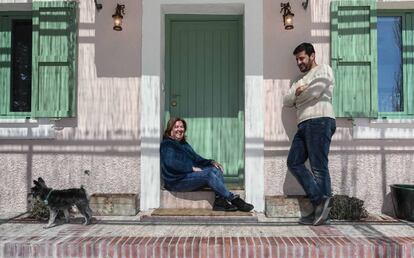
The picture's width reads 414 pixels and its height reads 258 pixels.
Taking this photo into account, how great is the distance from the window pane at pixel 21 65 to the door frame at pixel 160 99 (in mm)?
1504

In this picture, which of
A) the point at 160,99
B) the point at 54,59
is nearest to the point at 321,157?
the point at 160,99

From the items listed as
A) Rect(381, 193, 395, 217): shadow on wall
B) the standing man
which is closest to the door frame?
the standing man

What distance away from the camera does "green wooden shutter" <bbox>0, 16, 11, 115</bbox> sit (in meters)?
5.07

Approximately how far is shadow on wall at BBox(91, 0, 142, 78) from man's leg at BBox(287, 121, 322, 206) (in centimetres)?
200

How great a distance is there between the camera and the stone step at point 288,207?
4.42 m

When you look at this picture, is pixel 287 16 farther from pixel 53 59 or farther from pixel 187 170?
pixel 53 59

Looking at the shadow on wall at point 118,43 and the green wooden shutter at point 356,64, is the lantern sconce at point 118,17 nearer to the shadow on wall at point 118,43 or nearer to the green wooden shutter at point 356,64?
the shadow on wall at point 118,43

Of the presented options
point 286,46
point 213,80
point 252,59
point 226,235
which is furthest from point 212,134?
point 226,235

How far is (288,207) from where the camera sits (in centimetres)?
443

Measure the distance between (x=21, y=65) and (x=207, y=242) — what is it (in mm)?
3371

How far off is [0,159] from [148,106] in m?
1.88

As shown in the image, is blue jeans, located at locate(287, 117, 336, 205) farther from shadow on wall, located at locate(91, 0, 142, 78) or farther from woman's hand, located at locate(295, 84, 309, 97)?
shadow on wall, located at locate(91, 0, 142, 78)

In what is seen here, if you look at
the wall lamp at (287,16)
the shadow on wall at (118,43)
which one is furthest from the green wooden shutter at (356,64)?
the shadow on wall at (118,43)

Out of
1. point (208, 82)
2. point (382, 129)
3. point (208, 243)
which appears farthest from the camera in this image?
point (208, 82)
